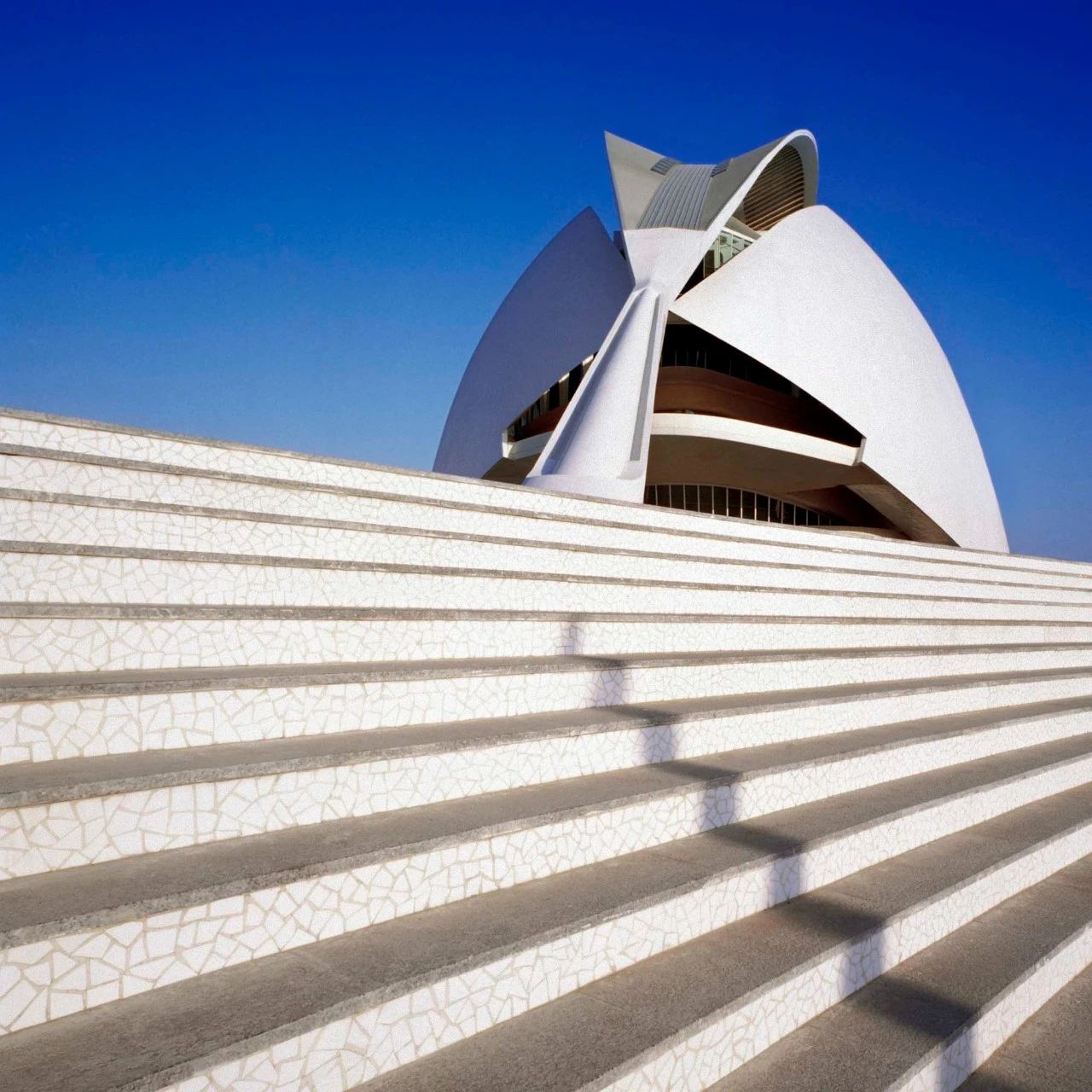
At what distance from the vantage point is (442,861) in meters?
1.89

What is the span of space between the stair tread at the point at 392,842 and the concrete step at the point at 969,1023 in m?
0.43

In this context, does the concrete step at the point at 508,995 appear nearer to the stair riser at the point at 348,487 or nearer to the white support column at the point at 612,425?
the stair riser at the point at 348,487

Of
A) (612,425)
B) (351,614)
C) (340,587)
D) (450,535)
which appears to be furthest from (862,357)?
(351,614)

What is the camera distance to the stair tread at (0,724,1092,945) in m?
1.46

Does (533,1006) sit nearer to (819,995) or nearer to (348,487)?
(819,995)

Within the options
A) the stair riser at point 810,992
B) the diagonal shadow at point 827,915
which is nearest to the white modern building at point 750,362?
the diagonal shadow at point 827,915

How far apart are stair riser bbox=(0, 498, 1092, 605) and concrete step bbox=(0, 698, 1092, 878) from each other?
3.94ft

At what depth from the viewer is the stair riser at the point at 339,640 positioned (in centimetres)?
215

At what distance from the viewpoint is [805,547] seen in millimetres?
5699

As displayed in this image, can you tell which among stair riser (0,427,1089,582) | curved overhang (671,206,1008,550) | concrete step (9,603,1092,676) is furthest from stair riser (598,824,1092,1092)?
curved overhang (671,206,1008,550)

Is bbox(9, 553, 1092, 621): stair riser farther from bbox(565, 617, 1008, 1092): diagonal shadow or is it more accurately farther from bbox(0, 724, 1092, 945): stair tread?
bbox(0, 724, 1092, 945): stair tread

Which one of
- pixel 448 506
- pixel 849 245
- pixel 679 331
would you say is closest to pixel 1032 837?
pixel 448 506

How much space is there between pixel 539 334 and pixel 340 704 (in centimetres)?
1496

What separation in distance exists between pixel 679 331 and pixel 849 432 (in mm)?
3821
